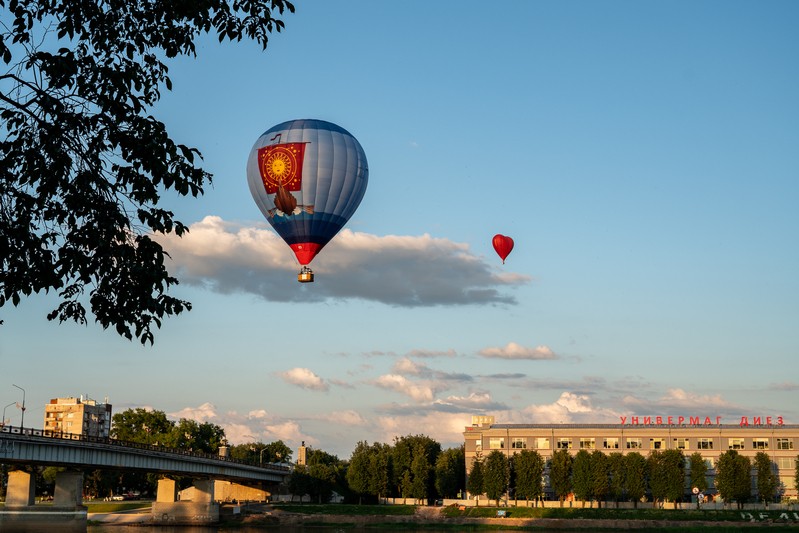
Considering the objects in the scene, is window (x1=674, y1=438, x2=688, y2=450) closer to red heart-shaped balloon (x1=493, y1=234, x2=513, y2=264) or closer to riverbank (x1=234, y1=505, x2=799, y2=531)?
riverbank (x1=234, y1=505, x2=799, y2=531)

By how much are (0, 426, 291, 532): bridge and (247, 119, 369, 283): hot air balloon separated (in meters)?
35.6

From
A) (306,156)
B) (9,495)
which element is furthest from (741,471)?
(9,495)

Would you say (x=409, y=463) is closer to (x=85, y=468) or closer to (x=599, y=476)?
(x=599, y=476)

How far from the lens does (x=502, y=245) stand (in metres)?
95.3

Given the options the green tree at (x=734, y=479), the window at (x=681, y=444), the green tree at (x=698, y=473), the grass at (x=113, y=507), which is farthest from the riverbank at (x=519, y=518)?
the grass at (x=113, y=507)

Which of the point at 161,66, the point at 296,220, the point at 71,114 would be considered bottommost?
the point at 71,114

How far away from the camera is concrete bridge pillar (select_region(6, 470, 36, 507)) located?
102375mm

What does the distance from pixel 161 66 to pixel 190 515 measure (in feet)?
388

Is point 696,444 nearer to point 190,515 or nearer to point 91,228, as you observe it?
point 190,515

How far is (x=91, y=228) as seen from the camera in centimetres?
1816

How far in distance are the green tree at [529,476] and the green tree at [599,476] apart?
24.2 ft

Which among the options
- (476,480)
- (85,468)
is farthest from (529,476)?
(85,468)

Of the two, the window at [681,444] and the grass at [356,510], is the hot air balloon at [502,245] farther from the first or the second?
the window at [681,444]

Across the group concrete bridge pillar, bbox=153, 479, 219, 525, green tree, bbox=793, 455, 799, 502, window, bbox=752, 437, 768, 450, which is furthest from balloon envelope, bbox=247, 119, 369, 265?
window, bbox=752, 437, 768, 450
